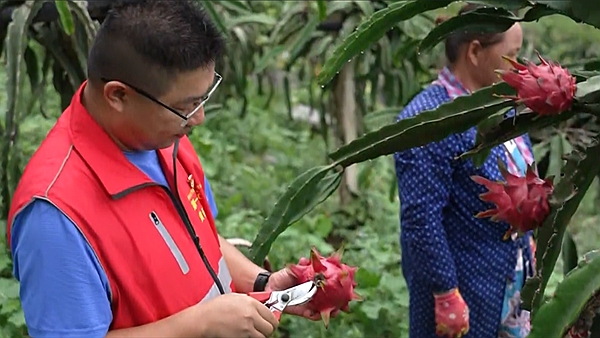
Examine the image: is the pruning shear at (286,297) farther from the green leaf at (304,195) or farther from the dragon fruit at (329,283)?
the green leaf at (304,195)

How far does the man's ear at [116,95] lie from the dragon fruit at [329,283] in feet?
1.35

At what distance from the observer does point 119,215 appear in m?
1.27

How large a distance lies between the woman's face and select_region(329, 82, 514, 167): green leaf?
761 millimetres

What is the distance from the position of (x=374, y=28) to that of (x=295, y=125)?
4.54m

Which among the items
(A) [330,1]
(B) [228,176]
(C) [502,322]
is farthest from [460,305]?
(B) [228,176]

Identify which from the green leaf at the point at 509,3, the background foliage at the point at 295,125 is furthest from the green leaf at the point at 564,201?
the background foliage at the point at 295,125

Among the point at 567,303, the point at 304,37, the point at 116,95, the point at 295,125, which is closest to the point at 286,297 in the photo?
the point at 116,95

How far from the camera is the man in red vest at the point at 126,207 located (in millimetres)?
1196

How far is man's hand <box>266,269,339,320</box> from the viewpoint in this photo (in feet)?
4.93

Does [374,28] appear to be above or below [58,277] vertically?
above

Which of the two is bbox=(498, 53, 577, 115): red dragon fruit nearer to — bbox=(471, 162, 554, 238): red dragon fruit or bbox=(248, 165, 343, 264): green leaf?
bbox=(471, 162, 554, 238): red dragon fruit

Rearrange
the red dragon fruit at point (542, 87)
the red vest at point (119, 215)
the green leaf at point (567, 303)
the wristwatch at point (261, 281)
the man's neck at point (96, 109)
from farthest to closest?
the wristwatch at point (261, 281) → the man's neck at point (96, 109) → the red vest at point (119, 215) → the red dragon fruit at point (542, 87) → the green leaf at point (567, 303)

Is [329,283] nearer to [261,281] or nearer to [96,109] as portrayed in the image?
[261,281]

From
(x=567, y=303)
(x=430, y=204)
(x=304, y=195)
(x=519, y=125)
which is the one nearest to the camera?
(x=567, y=303)
